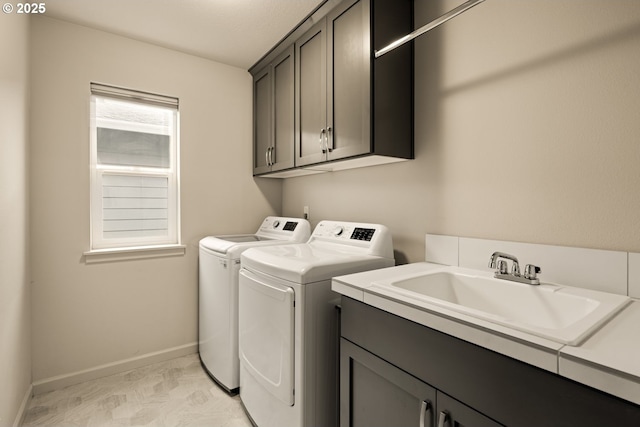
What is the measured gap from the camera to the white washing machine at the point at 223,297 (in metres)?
2.01

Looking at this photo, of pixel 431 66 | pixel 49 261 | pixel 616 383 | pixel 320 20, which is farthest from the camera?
pixel 49 261

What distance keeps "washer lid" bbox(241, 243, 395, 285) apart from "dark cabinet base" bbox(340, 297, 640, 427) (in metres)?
0.31

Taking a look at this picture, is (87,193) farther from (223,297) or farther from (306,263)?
(306,263)

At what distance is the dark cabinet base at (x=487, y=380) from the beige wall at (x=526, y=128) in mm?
727

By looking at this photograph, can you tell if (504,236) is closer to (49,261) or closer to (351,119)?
(351,119)

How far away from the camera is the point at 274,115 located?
2521mm

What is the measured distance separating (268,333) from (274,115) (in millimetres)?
1690

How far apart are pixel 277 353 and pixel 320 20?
6.39 feet

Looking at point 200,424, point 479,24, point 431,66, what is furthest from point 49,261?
point 479,24

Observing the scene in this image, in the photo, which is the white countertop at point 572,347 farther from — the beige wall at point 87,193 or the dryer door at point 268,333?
the beige wall at point 87,193

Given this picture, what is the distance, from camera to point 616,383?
23.1 inches

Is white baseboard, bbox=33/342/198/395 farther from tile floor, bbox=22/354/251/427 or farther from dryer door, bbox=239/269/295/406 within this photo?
dryer door, bbox=239/269/295/406

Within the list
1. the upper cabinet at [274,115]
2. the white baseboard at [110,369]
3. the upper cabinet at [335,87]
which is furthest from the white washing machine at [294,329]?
the white baseboard at [110,369]

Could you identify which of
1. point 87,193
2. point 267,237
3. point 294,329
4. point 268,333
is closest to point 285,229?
point 267,237
